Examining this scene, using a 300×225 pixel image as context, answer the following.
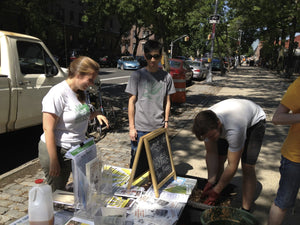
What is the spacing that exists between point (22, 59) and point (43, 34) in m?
21.9

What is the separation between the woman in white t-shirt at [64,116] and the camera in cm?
212

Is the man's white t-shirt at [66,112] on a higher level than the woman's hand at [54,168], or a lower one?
higher

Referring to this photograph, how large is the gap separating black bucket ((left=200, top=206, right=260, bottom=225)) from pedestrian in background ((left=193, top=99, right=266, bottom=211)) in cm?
29

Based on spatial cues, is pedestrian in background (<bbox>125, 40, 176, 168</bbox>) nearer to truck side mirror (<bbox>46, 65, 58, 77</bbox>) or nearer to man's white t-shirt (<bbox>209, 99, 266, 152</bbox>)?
man's white t-shirt (<bbox>209, 99, 266, 152</bbox>)

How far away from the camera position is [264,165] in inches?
188

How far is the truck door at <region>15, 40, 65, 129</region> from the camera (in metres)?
4.68

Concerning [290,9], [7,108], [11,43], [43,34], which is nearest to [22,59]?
[11,43]

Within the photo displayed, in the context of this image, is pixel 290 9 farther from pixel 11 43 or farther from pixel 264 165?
pixel 11 43

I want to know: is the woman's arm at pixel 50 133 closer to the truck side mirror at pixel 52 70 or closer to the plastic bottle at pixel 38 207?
the plastic bottle at pixel 38 207

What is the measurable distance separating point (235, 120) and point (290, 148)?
0.52 m

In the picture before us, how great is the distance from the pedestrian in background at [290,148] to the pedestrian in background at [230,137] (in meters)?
0.38

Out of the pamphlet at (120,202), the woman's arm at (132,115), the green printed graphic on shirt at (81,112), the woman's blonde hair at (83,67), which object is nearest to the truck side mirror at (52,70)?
the woman's arm at (132,115)

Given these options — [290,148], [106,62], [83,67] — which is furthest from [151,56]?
[106,62]

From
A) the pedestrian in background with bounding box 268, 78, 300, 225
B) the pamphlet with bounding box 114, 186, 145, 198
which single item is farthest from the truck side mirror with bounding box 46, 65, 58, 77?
the pedestrian in background with bounding box 268, 78, 300, 225
